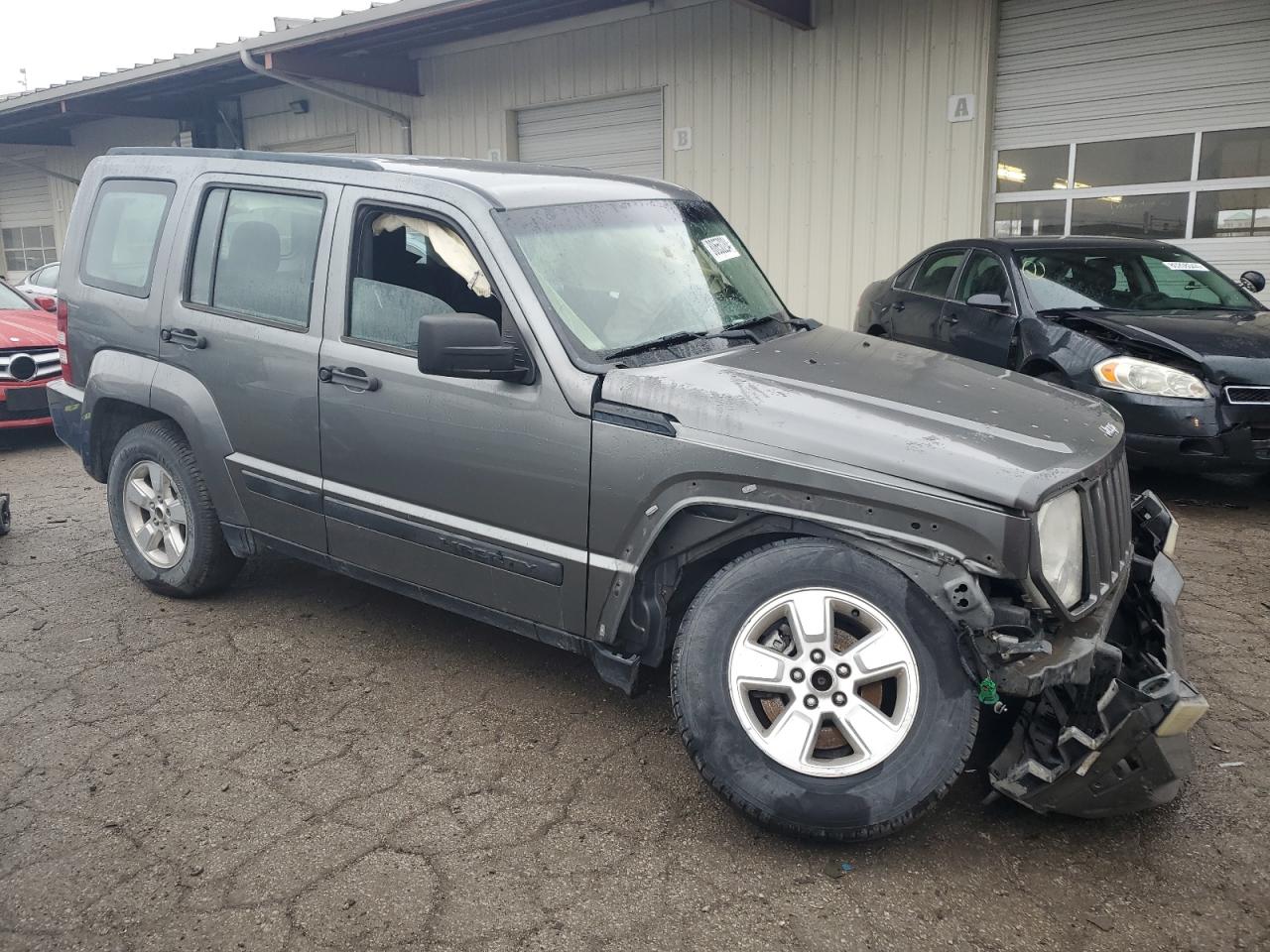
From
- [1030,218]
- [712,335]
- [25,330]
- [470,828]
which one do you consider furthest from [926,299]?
[25,330]

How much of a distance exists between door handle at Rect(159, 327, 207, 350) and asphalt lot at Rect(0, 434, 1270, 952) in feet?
4.02

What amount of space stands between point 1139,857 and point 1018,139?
830 centimetres

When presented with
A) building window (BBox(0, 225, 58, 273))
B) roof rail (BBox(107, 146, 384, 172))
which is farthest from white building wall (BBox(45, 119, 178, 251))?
roof rail (BBox(107, 146, 384, 172))

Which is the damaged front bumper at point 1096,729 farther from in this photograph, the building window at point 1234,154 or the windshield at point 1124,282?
the building window at point 1234,154

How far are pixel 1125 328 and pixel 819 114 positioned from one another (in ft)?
17.0

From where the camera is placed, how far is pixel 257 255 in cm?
411

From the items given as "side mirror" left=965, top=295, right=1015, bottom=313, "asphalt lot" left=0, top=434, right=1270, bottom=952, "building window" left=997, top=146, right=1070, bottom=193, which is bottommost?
"asphalt lot" left=0, top=434, right=1270, bottom=952

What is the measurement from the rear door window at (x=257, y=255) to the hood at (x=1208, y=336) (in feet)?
15.7

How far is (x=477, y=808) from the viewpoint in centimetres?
303

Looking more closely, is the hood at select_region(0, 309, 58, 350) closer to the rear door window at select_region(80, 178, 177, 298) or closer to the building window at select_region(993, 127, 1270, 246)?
the rear door window at select_region(80, 178, 177, 298)

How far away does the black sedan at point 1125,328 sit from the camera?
19.0 ft

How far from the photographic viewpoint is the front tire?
267 cm

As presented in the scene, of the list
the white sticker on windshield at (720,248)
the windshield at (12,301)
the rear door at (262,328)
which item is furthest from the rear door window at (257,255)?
the windshield at (12,301)

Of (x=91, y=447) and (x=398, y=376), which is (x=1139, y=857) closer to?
(x=398, y=376)
